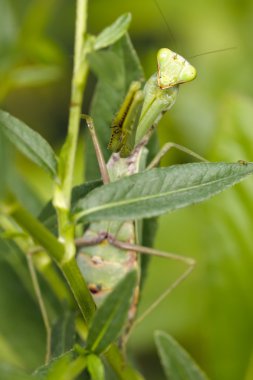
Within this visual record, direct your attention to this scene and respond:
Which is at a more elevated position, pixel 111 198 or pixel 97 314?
pixel 111 198

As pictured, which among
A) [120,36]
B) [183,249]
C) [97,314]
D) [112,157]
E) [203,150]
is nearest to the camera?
[97,314]

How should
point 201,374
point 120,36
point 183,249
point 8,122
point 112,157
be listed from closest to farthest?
point 8,122 → point 120,36 → point 201,374 → point 112,157 → point 183,249

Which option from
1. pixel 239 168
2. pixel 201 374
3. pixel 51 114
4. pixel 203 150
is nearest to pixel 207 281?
pixel 201 374

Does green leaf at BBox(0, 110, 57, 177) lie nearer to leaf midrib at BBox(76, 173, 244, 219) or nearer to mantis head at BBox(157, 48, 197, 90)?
leaf midrib at BBox(76, 173, 244, 219)

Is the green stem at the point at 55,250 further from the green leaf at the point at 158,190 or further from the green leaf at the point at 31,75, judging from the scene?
the green leaf at the point at 31,75

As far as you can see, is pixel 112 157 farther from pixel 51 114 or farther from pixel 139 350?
pixel 51 114

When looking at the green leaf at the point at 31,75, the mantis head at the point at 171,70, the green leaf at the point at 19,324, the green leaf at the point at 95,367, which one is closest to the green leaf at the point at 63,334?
the green leaf at the point at 19,324
